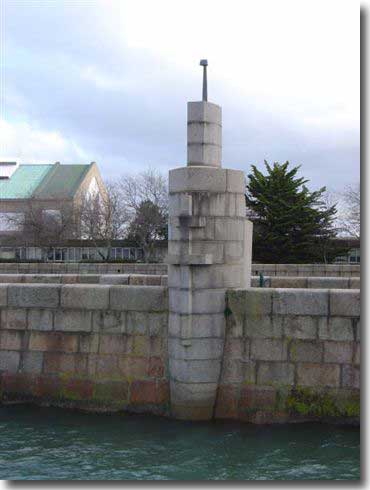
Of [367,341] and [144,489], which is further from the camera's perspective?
[367,341]

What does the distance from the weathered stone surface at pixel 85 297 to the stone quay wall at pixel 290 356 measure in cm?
189

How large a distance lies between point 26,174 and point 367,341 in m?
57.4

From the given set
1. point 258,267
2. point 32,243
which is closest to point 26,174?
point 32,243

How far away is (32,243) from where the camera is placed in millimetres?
49094

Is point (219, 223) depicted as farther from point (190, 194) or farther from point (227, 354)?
point (227, 354)

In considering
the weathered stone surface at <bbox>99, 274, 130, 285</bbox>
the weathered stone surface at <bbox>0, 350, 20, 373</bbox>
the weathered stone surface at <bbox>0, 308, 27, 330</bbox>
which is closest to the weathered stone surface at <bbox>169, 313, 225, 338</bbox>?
the weathered stone surface at <bbox>0, 308, 27, 330</bbox>

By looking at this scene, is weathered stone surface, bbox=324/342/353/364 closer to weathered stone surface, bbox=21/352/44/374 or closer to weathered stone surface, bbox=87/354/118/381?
weathered stone surface, bbox=87/354/118/381

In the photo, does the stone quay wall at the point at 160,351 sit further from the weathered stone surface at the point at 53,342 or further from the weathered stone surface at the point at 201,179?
the weathered stone surface at the point at 201,179

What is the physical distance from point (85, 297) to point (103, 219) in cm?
4236

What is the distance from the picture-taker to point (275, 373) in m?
8.90

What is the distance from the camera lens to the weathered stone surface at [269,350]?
8867 mm

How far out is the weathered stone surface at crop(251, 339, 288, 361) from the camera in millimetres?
8867

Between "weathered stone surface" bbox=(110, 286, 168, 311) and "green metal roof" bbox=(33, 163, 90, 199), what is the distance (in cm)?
4641

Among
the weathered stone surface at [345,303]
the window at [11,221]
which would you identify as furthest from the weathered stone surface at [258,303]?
the window at [11,221]
